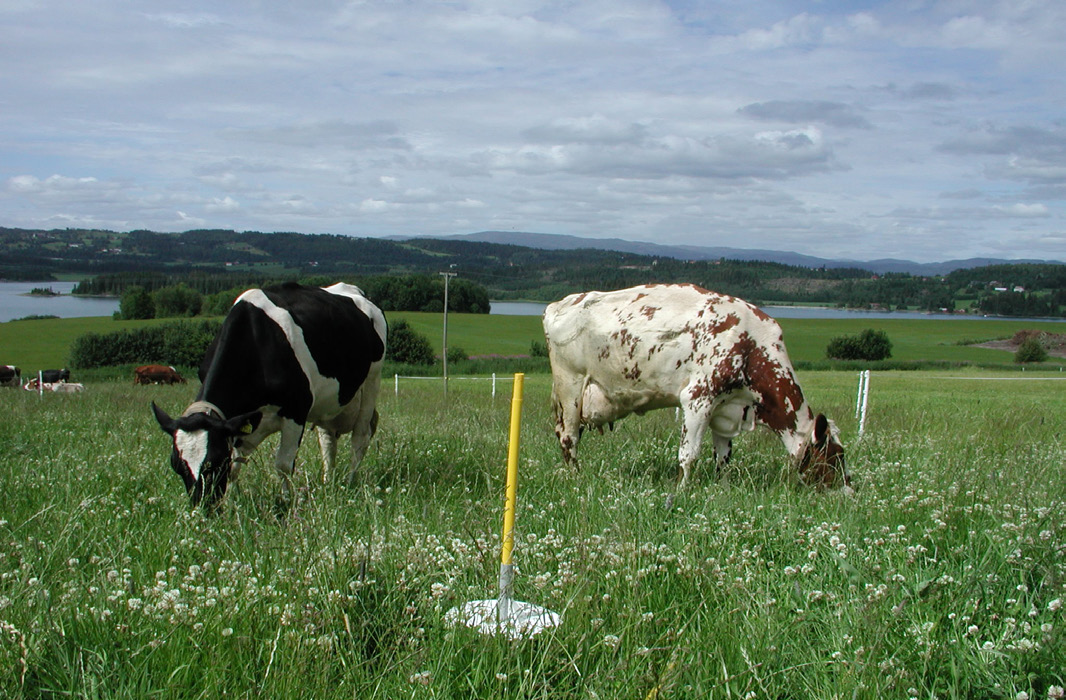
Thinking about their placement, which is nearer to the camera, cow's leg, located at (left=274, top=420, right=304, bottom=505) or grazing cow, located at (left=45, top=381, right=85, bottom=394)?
cow's leg, located at (left=274, top=420, right=304, bottom=505)

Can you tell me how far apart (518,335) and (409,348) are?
805 inches

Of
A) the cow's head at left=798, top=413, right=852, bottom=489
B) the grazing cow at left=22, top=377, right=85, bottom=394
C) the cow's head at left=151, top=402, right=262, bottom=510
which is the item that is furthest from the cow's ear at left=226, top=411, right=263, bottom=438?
the grazing cow at left=22, top=377, right=85, bottom=394

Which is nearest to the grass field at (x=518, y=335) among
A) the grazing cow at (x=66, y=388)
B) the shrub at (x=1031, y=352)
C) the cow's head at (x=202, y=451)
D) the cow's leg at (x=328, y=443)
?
the shrub at (x=1031, y=352)

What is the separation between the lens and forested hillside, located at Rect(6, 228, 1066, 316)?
91625 mm

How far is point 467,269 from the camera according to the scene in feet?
420

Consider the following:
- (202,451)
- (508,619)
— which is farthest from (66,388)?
(508,619)

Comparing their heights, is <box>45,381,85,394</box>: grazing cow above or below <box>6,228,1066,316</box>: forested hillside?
below

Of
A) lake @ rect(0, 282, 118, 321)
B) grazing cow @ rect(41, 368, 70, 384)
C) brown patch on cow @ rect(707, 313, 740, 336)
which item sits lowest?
grazing cow @ rect(41, 368, 70, 384)

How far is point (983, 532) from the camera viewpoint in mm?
4695

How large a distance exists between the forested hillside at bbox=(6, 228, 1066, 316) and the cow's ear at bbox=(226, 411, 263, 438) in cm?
6726

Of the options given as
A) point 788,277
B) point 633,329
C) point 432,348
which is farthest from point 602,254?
point 633,329

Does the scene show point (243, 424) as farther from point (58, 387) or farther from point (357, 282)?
point (357, 282)

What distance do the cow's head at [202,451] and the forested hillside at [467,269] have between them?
67.8m

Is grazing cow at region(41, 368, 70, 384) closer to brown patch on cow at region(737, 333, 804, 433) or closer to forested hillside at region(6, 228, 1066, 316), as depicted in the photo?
forested hillside at region(6, 228, 1066, 316)
